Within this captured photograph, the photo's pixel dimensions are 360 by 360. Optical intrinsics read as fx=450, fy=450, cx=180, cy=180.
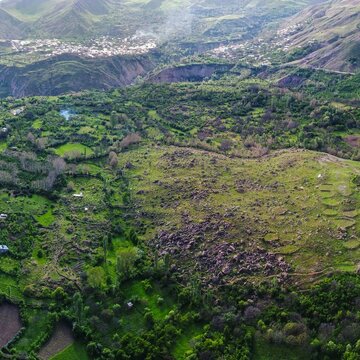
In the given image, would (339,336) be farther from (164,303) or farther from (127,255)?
(127,255)

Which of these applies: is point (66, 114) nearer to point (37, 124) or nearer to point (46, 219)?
point (37, 124)

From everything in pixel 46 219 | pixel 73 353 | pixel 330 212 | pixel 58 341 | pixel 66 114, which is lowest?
pixel 73 353

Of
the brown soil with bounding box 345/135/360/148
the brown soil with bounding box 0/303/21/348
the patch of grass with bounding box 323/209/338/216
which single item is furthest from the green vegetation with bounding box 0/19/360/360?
the brown soil with bounding box 345/135/360/148

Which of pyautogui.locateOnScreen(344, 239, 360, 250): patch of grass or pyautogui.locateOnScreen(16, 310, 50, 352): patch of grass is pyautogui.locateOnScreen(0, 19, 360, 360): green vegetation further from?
pyautogui.locateOnScreen(344, 239, 360, 250): patch of grass

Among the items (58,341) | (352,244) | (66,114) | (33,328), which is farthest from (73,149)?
(352,244)

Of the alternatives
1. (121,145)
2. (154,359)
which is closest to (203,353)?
(154,359)

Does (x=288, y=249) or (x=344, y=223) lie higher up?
(x=344, y=223)

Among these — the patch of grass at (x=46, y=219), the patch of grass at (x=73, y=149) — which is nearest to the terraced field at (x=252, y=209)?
the patch of grass at (x=73, y=149)
